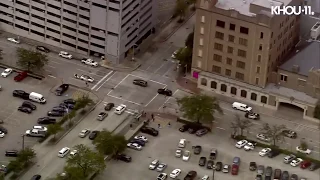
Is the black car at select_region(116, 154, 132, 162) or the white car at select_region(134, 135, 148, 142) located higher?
the white car at select_region(134, 135, 148, 142)

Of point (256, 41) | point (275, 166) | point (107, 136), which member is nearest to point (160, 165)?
point (107, 136)

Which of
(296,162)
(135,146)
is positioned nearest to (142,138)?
(135,146)

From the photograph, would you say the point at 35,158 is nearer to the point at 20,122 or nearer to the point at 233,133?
the point at 20,122

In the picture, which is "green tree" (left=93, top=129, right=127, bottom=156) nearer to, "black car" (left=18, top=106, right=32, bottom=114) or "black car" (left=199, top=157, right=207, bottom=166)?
"black car" (left=199, top=157, right=207, bottom=166)

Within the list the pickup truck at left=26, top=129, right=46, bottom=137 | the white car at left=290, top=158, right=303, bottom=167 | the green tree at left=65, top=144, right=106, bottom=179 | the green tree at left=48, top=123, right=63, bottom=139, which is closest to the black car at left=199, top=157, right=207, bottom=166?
the white car at left=290, top=158, right=303, bottom=167

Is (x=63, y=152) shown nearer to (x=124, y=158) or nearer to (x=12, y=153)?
(x=12, y=153)

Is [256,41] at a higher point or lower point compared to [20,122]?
higher
